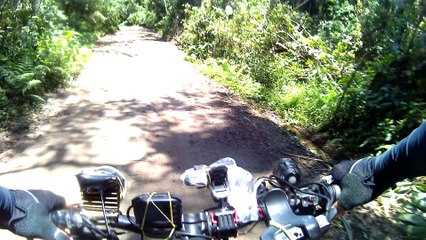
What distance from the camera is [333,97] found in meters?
6.64

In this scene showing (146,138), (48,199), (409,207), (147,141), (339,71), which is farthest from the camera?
(339,71)

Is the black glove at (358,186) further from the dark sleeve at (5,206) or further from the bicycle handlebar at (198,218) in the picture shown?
the dark sleeve at (5,206)

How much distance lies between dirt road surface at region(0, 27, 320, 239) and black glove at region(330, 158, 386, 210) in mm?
2512

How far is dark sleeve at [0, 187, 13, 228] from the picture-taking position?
1177 millimetres

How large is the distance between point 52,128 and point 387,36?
5.89 meters

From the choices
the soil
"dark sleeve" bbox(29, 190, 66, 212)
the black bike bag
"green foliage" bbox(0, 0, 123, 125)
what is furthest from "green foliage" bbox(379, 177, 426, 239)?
"green foliage" bbox(0, 0, 123, 125)

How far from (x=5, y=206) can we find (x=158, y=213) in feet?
1.63

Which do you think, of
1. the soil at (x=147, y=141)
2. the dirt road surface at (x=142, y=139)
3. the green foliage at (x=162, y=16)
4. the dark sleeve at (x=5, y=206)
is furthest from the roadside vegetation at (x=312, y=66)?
the green foliage at (x=162, y=16)

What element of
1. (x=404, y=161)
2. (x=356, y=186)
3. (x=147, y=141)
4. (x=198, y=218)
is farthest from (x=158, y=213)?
(x=147, y=141)

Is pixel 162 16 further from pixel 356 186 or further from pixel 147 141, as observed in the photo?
pixel 356 186

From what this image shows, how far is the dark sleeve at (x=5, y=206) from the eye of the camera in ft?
3.86

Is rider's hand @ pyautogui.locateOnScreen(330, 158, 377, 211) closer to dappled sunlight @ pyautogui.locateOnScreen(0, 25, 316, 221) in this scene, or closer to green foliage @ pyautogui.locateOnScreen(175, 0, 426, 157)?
dappled sunlight @ pyautogui.locateOnScreen(0, 25, 316, 221)

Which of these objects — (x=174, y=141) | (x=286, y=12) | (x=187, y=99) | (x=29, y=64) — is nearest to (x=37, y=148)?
(x=174, y=141)

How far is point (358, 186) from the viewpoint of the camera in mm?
1382
